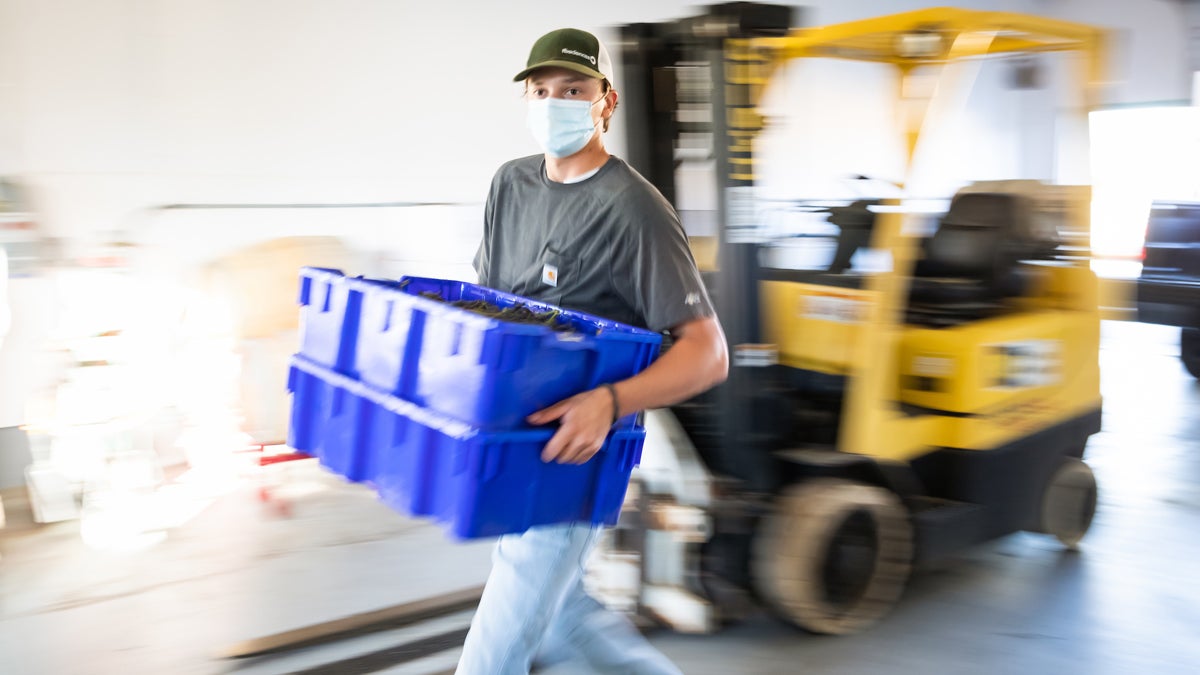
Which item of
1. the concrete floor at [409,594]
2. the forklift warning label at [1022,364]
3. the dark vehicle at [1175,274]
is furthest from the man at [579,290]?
the dark vehicle at [1175,274]

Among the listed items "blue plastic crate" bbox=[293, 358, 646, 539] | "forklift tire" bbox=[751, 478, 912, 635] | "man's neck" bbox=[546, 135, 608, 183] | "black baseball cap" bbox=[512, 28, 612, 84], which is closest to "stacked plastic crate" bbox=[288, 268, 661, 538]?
"blue plastic crate" bbox=[293, 358, 646, 539]

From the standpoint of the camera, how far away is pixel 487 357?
6.14 ft

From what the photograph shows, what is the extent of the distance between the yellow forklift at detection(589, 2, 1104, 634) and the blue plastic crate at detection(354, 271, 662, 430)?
1707 millimetres

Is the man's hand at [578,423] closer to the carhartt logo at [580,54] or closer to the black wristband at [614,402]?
the black wristband at [614,402]

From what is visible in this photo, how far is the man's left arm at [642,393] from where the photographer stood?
1957mm

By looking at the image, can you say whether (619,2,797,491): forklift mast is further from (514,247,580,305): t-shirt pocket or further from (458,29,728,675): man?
(514,247,580,305): t-shirt pocket

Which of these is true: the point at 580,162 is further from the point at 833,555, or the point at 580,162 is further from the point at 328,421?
the point at 833,555

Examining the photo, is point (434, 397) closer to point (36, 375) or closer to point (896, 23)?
point (896, 23)

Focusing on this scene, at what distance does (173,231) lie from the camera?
6.16m

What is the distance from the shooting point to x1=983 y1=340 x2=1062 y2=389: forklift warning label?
4281 millimetres

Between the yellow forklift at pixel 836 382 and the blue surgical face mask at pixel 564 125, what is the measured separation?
1.59 metres

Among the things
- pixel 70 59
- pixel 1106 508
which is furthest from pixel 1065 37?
pixel 70 59

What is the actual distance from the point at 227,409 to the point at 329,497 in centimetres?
85

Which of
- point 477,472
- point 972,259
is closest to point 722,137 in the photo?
point 972,259
